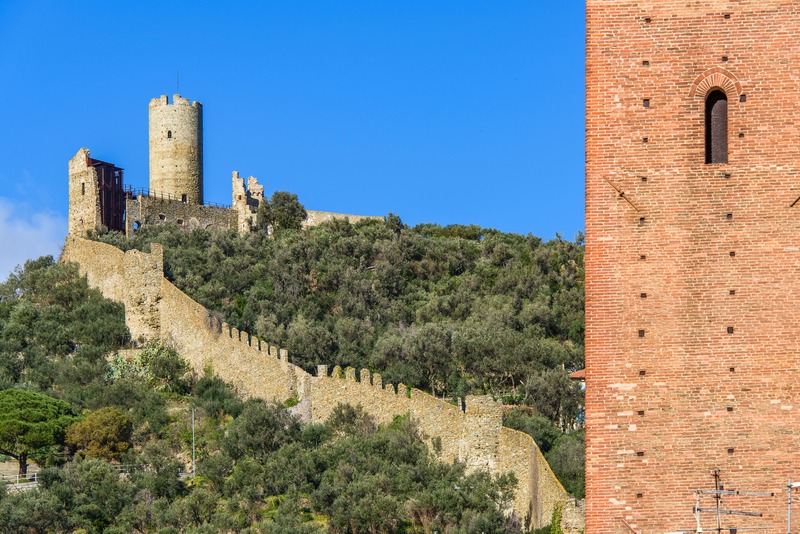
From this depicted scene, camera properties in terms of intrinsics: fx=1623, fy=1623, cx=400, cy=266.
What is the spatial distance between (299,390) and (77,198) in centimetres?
2211

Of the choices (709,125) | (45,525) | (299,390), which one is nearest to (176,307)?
(299,390)

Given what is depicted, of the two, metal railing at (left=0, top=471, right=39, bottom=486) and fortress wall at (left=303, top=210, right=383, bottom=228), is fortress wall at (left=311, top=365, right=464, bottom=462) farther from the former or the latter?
fortress wall at (left=303, top=210, right=383, bottom=228)

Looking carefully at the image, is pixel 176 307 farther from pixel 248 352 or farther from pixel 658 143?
pixel 658 143

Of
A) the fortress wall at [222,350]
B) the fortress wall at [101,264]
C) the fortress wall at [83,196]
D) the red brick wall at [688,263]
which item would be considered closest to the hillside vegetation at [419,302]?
the fortress wall at [222,350]

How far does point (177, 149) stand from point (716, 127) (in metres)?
51.8

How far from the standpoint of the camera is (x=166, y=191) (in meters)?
64.9

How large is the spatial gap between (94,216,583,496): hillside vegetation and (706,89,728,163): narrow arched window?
17804 millimetres

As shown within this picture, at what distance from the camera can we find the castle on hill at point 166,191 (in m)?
60.2

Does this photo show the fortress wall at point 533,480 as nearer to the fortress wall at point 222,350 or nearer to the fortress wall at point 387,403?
the fortress wall at point 387,403

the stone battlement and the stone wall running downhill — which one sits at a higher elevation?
the stone battlement

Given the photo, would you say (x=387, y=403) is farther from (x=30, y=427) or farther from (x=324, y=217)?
(x=324, y=217)

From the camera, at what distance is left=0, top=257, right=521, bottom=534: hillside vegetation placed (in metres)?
34.2

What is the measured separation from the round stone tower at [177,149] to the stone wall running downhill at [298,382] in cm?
929

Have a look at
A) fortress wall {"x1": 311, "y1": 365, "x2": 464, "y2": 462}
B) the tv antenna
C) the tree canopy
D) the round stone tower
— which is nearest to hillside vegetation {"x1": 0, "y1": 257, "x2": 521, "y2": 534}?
the tree canopy
